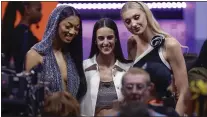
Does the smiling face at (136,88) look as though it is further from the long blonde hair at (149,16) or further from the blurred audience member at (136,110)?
the long blonde hair at (149,16)

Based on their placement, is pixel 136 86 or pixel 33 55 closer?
pixel 136 86

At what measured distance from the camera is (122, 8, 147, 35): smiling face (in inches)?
84.2

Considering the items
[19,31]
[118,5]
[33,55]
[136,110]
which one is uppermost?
[118,5]

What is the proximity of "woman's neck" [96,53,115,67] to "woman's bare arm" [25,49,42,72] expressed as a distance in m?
0.27

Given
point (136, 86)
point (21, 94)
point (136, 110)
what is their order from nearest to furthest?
point (136, 110)
point (136, 86)
point (21, 94)

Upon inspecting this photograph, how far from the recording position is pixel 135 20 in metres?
2.14

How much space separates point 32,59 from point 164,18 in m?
0.62

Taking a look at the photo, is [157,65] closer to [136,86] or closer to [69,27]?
[136,86]

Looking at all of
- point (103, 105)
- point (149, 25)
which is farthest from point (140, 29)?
point (103, 105)

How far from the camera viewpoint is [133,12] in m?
2.15

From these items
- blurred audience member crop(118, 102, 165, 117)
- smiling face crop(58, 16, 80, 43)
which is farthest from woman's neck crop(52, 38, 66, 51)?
blurred audience member crop(118, 102, 165, 117)

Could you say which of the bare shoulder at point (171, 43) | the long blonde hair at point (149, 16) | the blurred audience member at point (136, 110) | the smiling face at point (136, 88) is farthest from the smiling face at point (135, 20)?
the blurred audience member at point (136, 110)

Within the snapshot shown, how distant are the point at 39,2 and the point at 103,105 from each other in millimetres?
554

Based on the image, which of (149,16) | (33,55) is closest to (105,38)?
(149,16)
